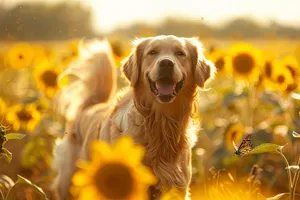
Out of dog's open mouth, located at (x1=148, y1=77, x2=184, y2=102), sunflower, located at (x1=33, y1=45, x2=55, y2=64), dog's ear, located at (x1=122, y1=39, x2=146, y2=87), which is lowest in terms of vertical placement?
sunflower, located at (x1=33, y1=45, x2=55, y2=64)

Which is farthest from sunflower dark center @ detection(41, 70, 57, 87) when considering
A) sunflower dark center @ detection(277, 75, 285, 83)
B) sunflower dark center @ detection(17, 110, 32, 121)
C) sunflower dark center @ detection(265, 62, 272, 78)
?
sunflower dark center @ detection(277, 75, 285, 83)

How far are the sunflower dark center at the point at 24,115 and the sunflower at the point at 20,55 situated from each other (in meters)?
1.58

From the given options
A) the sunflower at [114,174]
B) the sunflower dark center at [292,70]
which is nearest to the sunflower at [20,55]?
the sunflower dark center at [292,70]

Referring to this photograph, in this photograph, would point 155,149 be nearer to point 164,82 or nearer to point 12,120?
point 164,82

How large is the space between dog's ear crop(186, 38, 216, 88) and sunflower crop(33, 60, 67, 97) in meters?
1.89

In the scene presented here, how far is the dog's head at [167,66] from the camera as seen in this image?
154 inches

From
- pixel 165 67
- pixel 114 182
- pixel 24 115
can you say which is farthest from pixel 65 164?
pixel 114 182

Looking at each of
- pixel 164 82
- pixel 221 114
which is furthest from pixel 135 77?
pixel 221 114

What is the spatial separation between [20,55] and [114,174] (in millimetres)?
5171

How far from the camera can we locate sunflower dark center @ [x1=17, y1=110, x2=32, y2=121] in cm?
502

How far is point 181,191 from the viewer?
410 centimetres

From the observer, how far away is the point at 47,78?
5.76 metres

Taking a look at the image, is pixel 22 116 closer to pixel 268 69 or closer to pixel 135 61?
pixel 135 61

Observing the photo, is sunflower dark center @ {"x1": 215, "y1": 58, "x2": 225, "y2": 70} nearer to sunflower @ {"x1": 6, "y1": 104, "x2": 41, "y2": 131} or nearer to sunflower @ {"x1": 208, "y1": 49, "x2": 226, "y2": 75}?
sunflower @ {"x1": 208, "y1": 49, "x2": 226, "y2": 75}
